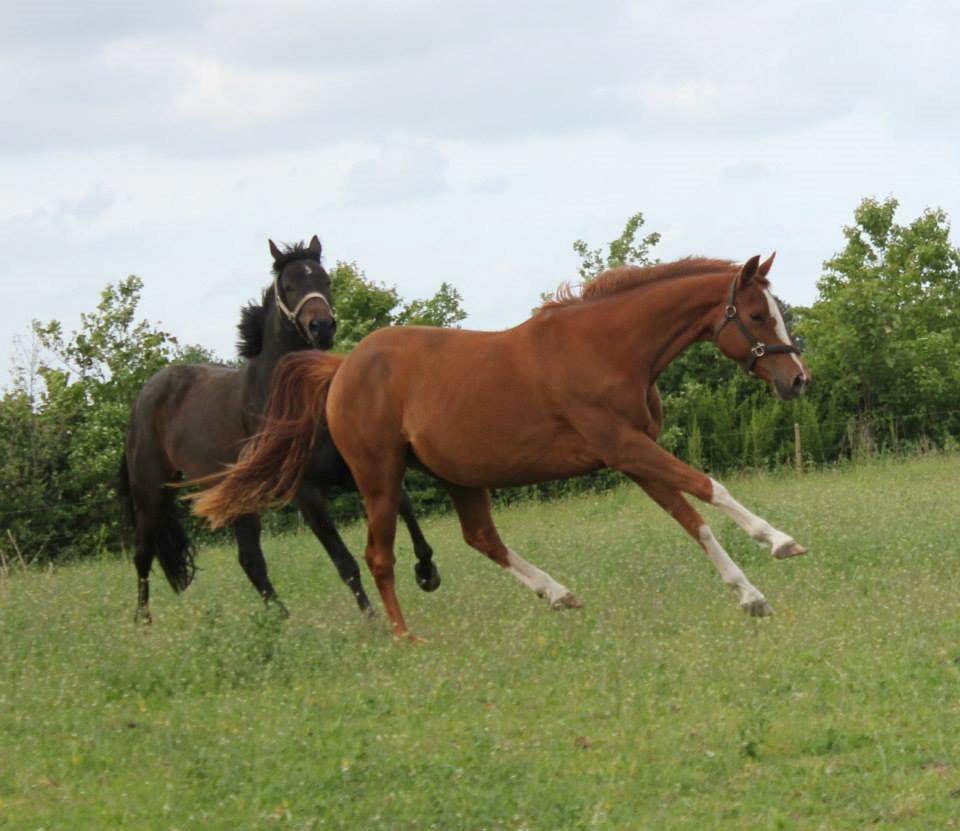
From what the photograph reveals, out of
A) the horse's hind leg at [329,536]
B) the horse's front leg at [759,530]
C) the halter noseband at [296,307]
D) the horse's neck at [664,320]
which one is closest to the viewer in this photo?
the horse's front leg at [759,530]

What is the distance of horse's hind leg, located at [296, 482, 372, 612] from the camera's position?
10.2m

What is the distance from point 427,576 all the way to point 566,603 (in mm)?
1322

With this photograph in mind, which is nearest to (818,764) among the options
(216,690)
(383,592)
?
(216,690)

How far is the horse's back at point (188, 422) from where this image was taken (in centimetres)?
1130

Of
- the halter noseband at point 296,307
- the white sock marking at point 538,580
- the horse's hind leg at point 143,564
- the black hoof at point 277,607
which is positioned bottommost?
the white sock marking at point 538,580

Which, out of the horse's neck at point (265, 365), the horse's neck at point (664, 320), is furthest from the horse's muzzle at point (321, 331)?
the horse's neck at point (664, 320)

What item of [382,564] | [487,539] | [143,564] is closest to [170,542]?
[143,564]

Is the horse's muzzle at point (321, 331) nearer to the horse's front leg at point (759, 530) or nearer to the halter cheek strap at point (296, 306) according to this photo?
the halter cheek strap at point (296, 306)

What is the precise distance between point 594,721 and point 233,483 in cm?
426

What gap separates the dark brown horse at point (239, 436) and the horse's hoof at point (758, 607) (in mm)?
2607

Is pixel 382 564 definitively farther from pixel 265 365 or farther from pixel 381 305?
pixel 381 305

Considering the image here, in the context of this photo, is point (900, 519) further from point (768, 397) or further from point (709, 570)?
point (768, 397)

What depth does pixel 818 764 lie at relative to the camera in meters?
5.99

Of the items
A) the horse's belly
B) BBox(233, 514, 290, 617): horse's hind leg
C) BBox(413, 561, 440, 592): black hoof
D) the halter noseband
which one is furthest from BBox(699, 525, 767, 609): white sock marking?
BBox(233, 514, 290, 617): horse's hind leg
